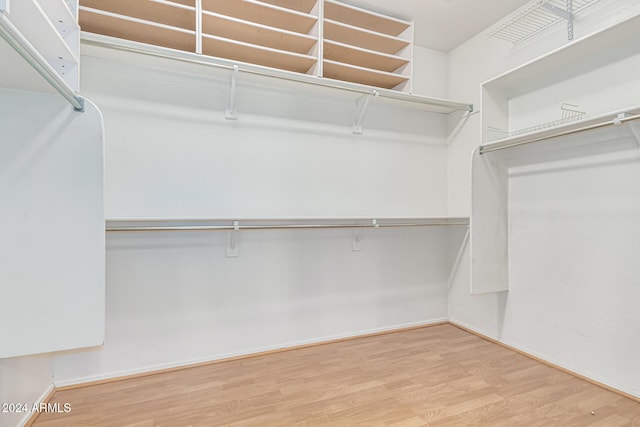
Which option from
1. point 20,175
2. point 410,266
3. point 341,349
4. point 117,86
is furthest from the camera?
point 410,266

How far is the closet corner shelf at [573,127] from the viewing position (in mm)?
1635

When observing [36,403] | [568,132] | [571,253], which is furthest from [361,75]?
[36,403]

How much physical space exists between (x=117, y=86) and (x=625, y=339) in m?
3.52

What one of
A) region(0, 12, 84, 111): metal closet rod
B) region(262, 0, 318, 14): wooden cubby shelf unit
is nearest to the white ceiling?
region(262, 0, 318, 14): wooden cubby shelf unit

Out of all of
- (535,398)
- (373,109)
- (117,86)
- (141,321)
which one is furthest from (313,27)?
(535,398)

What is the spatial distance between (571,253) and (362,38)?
2.16 metres

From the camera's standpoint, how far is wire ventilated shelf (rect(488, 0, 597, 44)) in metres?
2.06

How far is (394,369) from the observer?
85.7 inches

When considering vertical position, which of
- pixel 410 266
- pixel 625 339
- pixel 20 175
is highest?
pixel 20 175

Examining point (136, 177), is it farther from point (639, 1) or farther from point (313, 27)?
point (639, 1)

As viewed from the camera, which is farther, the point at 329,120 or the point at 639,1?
the point at 329,120

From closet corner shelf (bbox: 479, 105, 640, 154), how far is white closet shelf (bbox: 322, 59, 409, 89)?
88 centimetres

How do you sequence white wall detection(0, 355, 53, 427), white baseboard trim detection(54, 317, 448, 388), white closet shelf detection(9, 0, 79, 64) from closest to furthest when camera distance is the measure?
white closet shelf detection(9, 0, 79, 64), white wall detection(0, 355, 53, 427), white baseboard trim detection(54, 317, 448, 388)

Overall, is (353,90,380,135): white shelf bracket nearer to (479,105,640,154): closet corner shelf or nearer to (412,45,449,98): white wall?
(412,45,449,98): white wall
